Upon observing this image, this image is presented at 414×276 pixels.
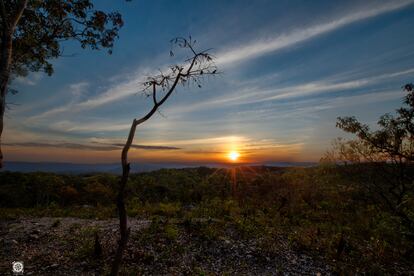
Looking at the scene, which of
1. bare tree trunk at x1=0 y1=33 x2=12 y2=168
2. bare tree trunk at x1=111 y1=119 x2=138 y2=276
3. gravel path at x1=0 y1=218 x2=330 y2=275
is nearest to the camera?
bare tree trunk at x1=111 y1=119 x2=138 y2=276

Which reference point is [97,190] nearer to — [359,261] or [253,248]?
[253,248]

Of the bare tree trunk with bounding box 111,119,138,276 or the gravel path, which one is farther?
the gravel path

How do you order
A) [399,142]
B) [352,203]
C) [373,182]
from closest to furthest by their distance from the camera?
[399,142]
[373,182]
[352,203]

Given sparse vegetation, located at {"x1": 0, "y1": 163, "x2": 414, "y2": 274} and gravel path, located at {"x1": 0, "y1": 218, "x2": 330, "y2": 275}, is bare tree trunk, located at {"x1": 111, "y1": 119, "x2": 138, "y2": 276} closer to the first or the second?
sparse vegetation, located at {"x1": 0, "y1": 163, "x2": 414, "y2": 274}

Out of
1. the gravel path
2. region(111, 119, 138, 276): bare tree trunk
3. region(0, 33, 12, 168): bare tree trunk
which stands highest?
region(0, 33, 12, 168): bare tree trunk

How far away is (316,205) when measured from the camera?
17469 mm

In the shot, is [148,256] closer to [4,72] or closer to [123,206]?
[123,206]

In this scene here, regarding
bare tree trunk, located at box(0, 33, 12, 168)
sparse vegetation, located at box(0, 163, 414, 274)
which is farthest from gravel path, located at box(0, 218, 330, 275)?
bare tree trunk, located at box(0, 33, 12, 168)

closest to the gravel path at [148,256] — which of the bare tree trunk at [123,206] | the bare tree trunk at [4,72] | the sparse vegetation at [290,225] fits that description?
the sparse vegetation at [290,225]

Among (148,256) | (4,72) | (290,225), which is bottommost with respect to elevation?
(290,225)

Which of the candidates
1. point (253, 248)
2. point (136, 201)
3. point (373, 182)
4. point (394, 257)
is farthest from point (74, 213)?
point (373, 182)

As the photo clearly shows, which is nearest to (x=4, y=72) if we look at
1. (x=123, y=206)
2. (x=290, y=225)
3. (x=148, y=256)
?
(x=123, y=206)

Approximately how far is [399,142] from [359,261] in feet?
19.1

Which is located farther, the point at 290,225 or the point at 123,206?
the point at 290,225
